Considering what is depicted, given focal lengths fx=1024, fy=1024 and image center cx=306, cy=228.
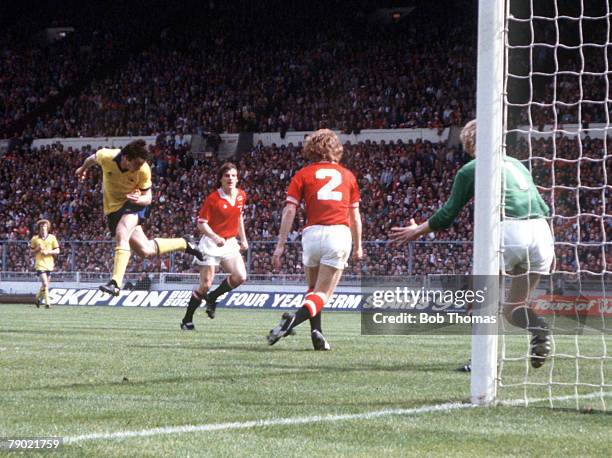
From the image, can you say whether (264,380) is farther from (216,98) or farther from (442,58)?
(216,98)

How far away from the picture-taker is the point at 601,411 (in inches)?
226

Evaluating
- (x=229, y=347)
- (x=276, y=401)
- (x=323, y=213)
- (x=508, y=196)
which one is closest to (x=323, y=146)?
(x=323, y=213)

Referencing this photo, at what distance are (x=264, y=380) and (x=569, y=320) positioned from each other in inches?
565

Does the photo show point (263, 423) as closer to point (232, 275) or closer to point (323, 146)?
point (323, 146)

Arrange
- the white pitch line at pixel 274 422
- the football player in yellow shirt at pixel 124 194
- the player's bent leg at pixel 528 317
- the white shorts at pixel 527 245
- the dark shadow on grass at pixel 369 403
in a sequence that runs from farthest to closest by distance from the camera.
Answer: the football player in yellow shirt at pixel 124 194
the white shorts at pixel 527 245
the player's bent leg at pixel 528 317
the dark shadow on grass at pixel 369 403
the white pitch line at pixel 274 422

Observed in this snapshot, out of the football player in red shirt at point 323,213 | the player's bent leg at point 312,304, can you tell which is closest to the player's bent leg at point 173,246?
the football player in red shirt at point 323,213

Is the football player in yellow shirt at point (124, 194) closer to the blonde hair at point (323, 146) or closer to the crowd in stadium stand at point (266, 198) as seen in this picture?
the blonde hair at point (323, 146)

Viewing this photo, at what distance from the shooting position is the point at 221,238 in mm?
14836

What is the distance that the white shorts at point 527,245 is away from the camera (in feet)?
23.7

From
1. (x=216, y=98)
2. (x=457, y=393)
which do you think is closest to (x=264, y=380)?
(x=457, y=393)

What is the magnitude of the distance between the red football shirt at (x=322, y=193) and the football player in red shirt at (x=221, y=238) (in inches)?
187

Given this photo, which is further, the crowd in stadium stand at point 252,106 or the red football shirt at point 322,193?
the crowd in stadium stand at point 252,106

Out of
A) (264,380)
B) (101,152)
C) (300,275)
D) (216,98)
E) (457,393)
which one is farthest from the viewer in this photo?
(216,98)

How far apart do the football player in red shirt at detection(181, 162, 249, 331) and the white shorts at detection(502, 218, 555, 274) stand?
7.70 m
